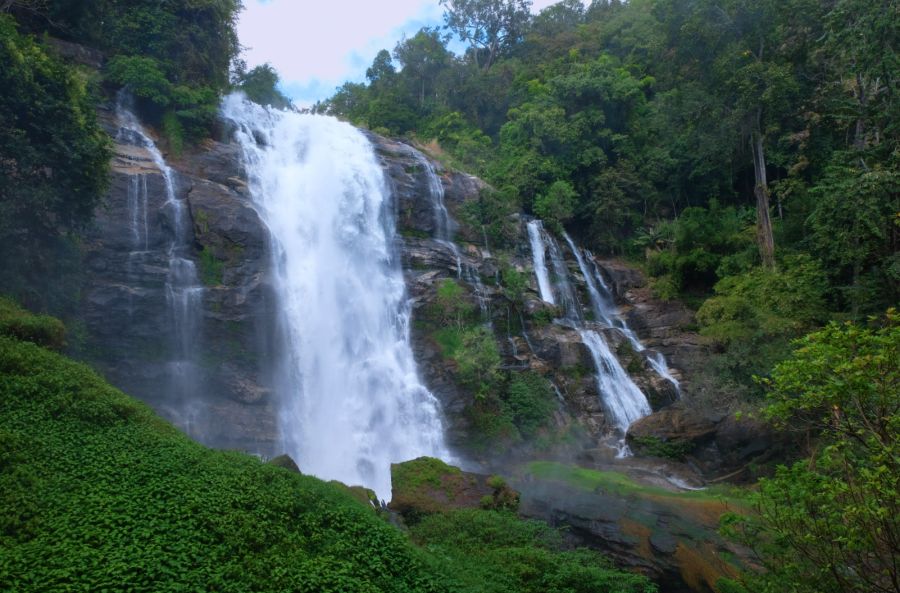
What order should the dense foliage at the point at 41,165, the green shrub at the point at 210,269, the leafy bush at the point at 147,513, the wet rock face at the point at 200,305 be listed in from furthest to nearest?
1. the green shrub at the point at 210,269
2. the wet rock face at the point at 200,305
3. the dense foliage at the point at 41,165
4. the leafy bush at the point at 147,513

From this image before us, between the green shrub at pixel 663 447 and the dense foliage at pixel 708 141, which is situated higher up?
the dense foliage at pixel 708 141

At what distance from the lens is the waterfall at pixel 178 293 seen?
54.3ft

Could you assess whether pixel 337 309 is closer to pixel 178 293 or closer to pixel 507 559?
pixel 178 293

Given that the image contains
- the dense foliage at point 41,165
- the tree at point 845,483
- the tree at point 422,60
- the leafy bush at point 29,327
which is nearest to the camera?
the tree at point 845,483

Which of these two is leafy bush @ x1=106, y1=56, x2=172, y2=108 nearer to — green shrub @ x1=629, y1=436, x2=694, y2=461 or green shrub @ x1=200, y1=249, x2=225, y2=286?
green shrub @ x1=200, y1=249, x2=225, y2=286

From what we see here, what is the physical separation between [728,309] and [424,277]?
34.7 ft

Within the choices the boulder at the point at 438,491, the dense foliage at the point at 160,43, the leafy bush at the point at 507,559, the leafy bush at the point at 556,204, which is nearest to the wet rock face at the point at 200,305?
the dense foliage at the point at 160,43

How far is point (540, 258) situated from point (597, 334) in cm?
480

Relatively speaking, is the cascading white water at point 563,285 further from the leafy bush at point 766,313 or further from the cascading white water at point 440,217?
the leafy bush at point 766,313

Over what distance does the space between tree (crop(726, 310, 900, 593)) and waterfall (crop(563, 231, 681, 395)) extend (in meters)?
16.2

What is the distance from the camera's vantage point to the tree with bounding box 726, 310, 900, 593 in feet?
15.0

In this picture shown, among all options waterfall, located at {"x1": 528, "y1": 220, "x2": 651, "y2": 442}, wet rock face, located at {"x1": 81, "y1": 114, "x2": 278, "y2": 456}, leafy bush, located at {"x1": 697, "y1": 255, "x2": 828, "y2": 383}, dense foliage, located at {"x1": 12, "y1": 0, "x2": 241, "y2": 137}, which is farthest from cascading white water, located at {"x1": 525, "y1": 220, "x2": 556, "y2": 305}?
dense foliage, located at {"x1": 12, "y1": 0, "x2": 241, "y2": 137}

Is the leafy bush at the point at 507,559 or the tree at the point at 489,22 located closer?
the leafy bush at the point at 507,559

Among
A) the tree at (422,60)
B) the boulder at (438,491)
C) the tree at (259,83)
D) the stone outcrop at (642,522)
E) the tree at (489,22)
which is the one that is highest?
the tree at (489,22)
